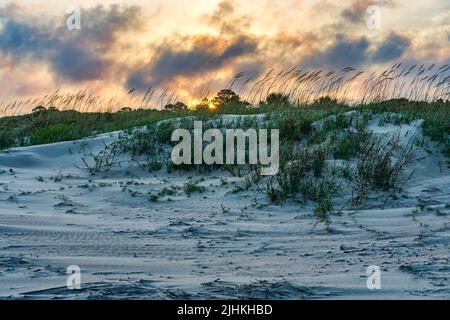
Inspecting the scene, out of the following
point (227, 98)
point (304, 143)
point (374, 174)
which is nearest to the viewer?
point (374, 174)

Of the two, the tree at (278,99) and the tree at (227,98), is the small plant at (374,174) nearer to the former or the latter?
the tree at (278,99)

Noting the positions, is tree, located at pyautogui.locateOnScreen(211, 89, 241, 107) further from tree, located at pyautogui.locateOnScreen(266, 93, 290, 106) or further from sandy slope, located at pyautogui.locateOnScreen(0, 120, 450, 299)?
sandy slope, located at pyautogui.locateOnScreen(0, 120, 450, 299)

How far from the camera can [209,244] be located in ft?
16.1

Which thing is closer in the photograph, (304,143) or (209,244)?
(209,244)

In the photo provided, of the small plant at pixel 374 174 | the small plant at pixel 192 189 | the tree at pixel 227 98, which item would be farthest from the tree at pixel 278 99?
the small plant at pixel 192 189

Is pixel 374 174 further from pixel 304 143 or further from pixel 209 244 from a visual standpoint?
pixel 209 244

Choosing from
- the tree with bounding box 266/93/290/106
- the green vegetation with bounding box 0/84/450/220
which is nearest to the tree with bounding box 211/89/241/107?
the green vegetation with bounding box 0/84/450/220

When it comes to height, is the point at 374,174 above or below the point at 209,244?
above

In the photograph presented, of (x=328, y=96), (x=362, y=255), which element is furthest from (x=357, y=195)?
(x=328, y=96)

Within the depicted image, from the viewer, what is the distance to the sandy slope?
11.9 feet

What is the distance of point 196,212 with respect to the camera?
255 inches

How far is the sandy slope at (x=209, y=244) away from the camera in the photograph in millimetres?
3619

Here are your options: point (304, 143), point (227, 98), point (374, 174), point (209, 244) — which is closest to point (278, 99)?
point (227, 98)
